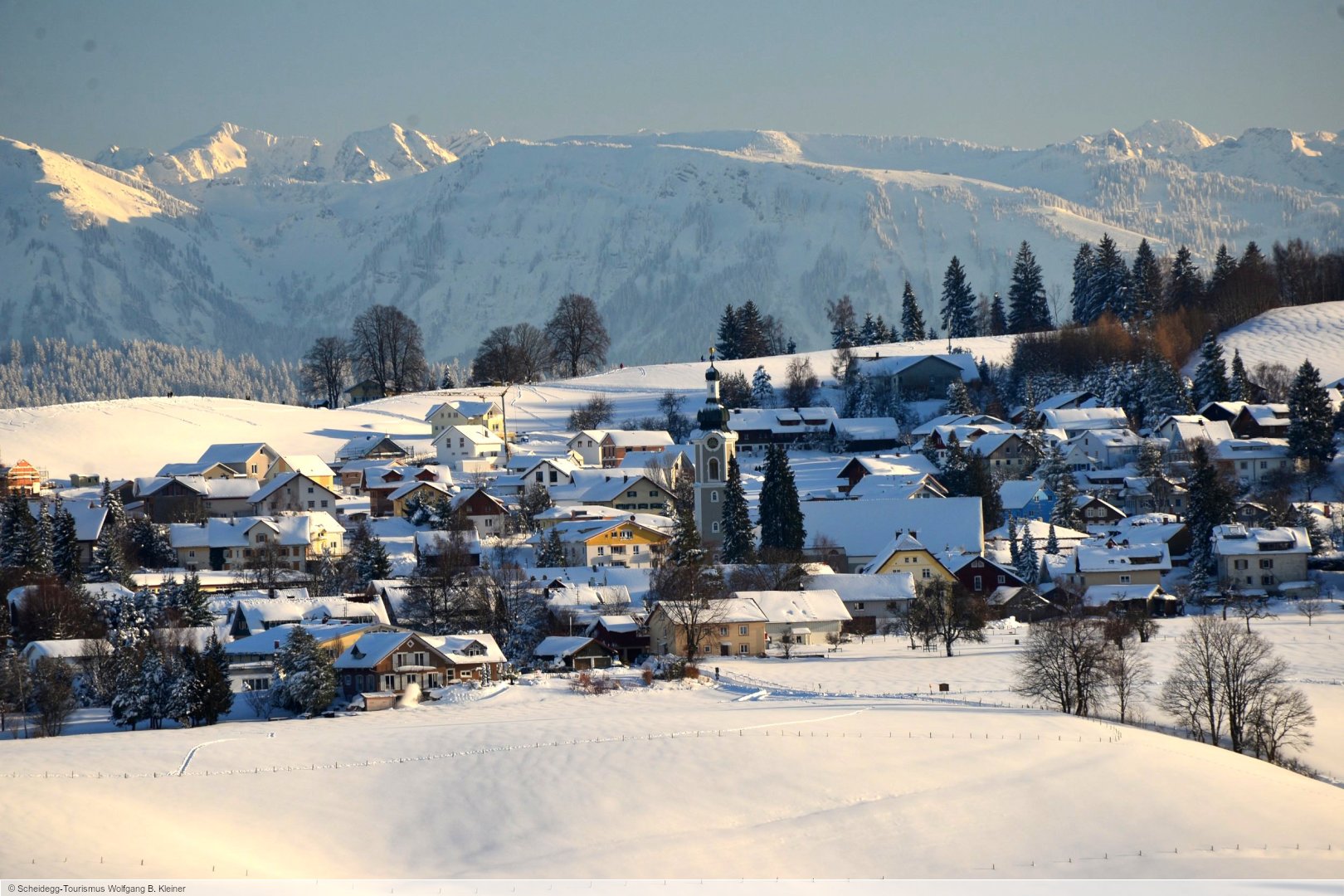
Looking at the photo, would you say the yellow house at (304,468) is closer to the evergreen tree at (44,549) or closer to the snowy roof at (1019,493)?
the evergreen tree at (44,549)

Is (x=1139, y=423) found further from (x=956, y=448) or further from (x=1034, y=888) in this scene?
(x=1034, y=888)

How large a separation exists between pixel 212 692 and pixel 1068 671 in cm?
2418

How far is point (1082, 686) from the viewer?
1833 inches

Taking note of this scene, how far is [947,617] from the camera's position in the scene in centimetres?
5938

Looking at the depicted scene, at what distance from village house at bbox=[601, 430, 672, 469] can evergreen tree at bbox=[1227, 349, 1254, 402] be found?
108 feet

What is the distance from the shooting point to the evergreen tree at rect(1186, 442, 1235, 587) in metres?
70.8

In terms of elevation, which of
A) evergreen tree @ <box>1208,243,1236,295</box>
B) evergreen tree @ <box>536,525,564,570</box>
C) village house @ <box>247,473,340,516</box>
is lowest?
evergreen tree @ <box>536,525,564,570</box>

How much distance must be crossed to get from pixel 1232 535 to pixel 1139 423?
101 ft

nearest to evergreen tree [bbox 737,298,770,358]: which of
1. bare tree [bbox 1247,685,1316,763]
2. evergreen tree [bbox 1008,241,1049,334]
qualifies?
evergreen tree [bbox 1008,241,1049,334]

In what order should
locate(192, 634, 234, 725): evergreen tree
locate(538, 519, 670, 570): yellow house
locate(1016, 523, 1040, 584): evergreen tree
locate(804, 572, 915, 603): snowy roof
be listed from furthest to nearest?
1. locate(538, 519, 670, 570): yellow house
2. locate(1016, 523, 1040, 584): evergreen tree
3. locate(804, 572, 915, 603): snowy roof
4. locate(192, 634, 234, 725): evergreen tree

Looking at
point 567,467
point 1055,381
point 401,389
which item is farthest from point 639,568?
point 401,389

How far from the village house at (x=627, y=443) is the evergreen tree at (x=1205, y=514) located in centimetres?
3309

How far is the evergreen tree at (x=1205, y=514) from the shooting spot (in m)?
70.8

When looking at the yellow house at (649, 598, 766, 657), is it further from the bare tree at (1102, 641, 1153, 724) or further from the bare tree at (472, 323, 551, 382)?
the bare tree at (472, 323, 551, 382)
